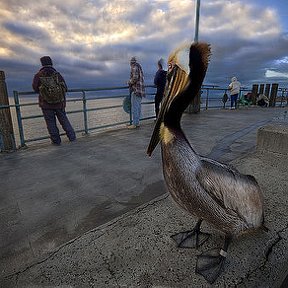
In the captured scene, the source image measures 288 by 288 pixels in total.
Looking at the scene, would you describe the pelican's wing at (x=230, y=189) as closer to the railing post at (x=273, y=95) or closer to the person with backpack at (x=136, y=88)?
the person with backpack at (x=136, y=88)

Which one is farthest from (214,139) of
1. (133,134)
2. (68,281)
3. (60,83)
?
(68,281)

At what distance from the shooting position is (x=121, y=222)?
2.36 meters

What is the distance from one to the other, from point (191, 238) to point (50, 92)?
4278mm

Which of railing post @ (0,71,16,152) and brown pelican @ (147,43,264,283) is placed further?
railing post @ (0,71,16,152)

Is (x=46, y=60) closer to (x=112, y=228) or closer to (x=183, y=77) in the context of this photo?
(x=112, y=228)

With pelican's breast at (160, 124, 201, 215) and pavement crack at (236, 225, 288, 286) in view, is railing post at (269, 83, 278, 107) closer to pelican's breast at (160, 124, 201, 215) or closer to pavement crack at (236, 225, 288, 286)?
pavement crack at (236, 225, 288, 286)

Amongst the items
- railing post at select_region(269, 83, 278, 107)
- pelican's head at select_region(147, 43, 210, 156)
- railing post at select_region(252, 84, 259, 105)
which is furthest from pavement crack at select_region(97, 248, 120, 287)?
railing post at select_region(269, 83, 278, 107)

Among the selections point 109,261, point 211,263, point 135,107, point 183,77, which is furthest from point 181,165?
point 135,107

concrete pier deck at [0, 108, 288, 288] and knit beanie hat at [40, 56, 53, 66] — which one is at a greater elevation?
knit beanie hat at [40, 56, 53, 66]

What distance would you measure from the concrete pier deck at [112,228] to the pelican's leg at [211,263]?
4cm

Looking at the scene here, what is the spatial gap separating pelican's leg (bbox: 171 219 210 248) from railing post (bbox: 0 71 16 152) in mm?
4355

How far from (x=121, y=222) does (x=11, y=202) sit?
1476mm

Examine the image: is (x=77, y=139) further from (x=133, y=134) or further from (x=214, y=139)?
(x=214, y=139)

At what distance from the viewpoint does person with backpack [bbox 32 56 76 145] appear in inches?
196
